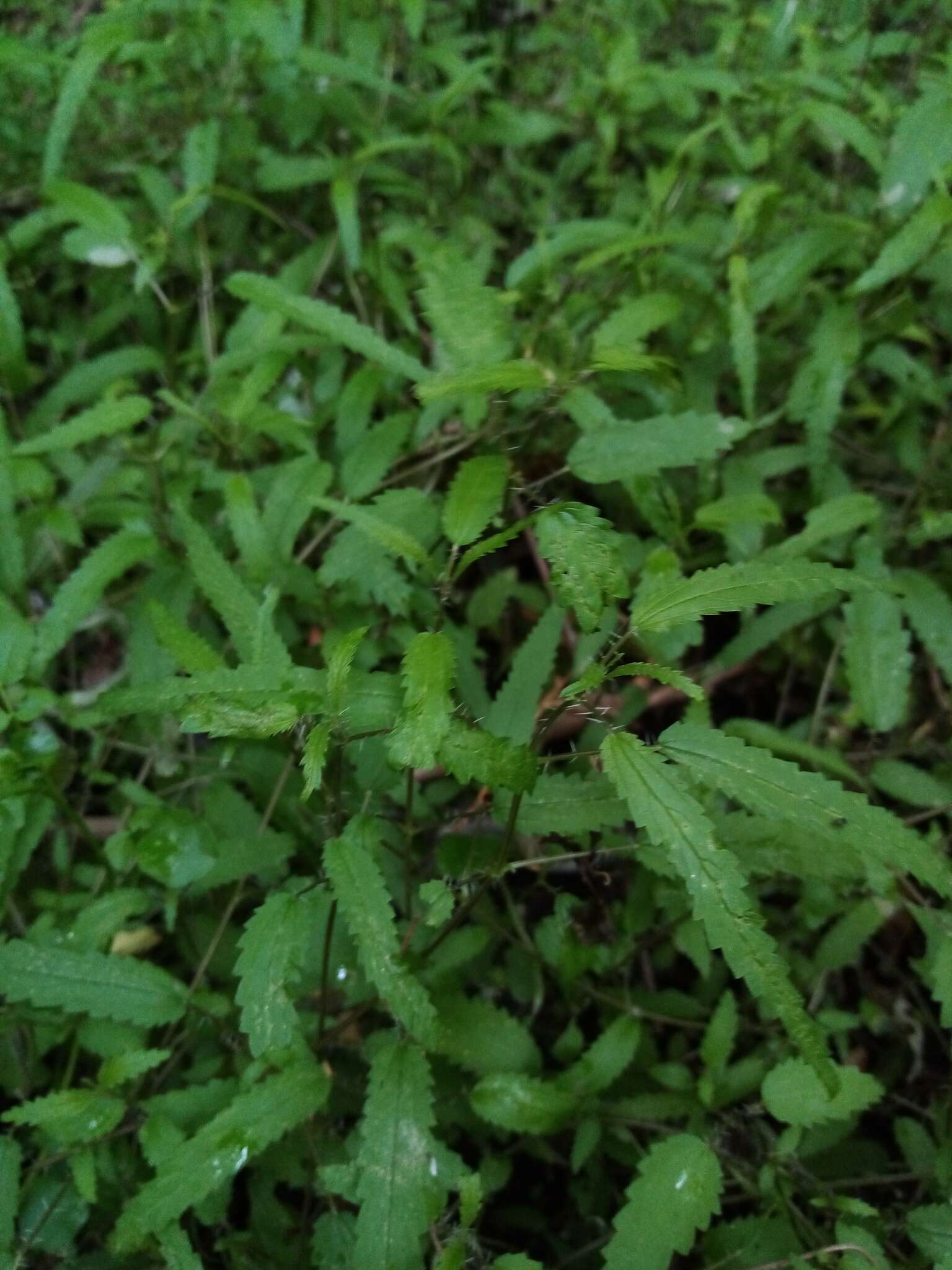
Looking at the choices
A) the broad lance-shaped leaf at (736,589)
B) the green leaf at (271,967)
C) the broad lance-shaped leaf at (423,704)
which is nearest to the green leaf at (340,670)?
the broad lance-shaped leaf at (423,704)

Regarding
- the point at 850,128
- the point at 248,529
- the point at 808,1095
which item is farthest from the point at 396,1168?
the point at 850,128

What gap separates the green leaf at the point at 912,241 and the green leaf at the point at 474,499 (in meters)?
1.17

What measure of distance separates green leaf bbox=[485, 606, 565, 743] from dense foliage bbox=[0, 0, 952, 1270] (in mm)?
11

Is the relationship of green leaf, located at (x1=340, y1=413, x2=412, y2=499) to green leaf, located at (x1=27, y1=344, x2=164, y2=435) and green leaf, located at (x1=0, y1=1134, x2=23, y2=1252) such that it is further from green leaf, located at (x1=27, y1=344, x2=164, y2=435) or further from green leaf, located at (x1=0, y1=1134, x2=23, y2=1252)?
green leaf, located at (x1=0, y1=1134, x2=23, y2=1252)

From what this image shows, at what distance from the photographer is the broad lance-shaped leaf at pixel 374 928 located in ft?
4.37

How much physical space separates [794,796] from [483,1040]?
0.92 metres

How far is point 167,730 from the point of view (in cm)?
216

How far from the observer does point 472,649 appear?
214cm

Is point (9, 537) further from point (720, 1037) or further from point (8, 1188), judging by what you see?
point (720, 1037)

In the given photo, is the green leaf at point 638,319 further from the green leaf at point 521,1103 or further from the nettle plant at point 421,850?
the green leaf at point 521,1103

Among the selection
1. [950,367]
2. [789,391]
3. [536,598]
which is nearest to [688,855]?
[536,598]

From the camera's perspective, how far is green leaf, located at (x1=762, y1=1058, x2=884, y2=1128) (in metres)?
1.57

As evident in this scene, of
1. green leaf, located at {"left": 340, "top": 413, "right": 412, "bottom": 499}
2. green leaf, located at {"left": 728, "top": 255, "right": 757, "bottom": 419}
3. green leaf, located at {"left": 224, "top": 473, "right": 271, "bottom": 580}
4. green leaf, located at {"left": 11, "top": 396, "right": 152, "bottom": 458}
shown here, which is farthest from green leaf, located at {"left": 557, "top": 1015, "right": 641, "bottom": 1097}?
green leaf, located at {"left": 11, "top": 396, "right": 152, "bottom": 458}

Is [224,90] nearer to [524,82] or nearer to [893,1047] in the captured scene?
[524,82]
